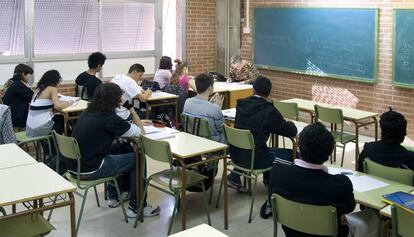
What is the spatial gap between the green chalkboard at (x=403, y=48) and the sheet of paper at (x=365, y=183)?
3.85 metres

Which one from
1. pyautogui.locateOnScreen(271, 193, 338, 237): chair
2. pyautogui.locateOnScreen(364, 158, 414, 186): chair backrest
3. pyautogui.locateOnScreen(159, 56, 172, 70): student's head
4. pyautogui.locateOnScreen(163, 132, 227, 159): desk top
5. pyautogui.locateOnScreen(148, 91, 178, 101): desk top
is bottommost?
pyautogui.locateOnScreen(271, 193, 338, 237): chair

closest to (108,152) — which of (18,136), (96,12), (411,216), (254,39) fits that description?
(18,136)

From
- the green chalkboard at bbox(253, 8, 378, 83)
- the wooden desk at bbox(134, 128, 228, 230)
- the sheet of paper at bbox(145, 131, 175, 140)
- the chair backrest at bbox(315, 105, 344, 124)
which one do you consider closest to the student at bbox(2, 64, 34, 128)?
the sheet of paper at bbox(145, 131, 175, 140)

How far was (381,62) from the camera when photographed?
6891 mm

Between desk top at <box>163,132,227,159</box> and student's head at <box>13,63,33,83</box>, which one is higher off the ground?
student's head at <box>13,63,33,83</box>

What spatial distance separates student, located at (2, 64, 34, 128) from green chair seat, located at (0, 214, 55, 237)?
9.20 ft

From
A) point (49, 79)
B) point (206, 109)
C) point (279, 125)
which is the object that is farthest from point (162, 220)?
point (49, 79)

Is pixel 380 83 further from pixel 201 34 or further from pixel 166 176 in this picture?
pixel 166 176

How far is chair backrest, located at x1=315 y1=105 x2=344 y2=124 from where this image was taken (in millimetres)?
5375

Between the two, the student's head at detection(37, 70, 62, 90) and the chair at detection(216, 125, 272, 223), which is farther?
the student's head at detection(37, 70, 62, 90)

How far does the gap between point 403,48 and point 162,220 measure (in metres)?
4.22

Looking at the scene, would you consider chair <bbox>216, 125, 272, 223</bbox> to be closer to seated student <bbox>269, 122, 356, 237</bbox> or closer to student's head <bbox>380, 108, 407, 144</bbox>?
student's head <bbox>380, 108, 407, 144</bbox>

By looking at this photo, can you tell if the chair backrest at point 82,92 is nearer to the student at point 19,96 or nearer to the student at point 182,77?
the student at point 19,96

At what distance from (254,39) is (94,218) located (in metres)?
5.47
